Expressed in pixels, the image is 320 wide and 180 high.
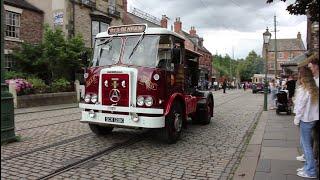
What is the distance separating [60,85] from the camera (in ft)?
80.0

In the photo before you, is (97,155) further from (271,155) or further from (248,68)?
(248,68)

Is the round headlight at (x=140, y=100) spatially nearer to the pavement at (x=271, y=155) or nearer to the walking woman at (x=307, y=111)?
the pavement at (x=271, y=155)

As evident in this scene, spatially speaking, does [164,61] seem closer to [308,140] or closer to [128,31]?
[128,31]

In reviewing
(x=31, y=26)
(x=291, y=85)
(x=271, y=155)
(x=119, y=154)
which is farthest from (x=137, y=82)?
(x=31, y=26)

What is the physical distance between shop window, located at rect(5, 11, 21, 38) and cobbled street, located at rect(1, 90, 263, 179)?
15.0m

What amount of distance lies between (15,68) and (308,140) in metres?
22.0

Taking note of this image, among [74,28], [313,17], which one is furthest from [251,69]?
[313,17]

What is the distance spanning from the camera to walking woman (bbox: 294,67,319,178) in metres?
6.19

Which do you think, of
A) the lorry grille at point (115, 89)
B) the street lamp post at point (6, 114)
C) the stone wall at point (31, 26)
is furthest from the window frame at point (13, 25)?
the lorry grille at point (115, 89)

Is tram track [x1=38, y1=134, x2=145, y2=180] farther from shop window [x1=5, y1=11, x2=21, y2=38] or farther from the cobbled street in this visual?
shop window [x1=5, y1=11, x2=21, y2=38]

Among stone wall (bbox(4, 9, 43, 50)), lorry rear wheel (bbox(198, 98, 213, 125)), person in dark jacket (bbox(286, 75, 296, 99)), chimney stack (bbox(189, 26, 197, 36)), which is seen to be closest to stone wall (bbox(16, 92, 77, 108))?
stone wall (bbox(4, 9, 43, 50))

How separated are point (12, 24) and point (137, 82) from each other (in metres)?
19.4

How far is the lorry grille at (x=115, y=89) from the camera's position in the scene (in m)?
9.19

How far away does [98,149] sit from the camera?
8859mm
